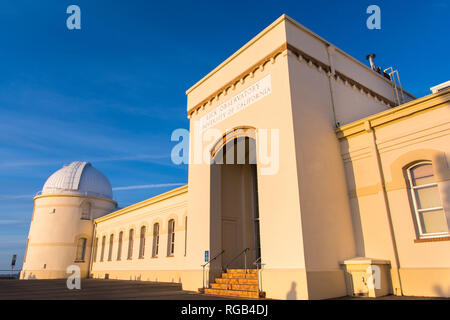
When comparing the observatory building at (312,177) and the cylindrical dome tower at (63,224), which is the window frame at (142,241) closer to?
the cylindrical dome tower at (63,224)

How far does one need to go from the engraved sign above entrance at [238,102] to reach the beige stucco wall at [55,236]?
20510 mm

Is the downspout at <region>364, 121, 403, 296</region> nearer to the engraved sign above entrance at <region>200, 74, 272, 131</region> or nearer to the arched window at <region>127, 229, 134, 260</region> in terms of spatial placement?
the engraved sign above entrance at <region>200, 74, 272, 131</region>

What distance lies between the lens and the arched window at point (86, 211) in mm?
28844

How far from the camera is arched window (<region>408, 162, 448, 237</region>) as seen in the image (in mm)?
8438

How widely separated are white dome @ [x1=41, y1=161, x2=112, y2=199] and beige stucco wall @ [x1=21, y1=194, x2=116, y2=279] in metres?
0.82

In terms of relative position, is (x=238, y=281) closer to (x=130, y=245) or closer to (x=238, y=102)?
(x=238, y=102)

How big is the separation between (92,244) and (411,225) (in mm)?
27373

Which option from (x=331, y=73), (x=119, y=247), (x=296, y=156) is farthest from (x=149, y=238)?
(x=331, y=73)

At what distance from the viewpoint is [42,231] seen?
27.5 meters

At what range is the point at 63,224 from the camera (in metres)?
27.7

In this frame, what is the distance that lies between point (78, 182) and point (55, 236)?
5.20m

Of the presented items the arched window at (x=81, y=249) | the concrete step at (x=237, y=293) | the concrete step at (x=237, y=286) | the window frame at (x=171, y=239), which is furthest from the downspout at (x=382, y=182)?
the arched window at (x=81, y=249)

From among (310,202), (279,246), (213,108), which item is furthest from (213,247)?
(213,108)
